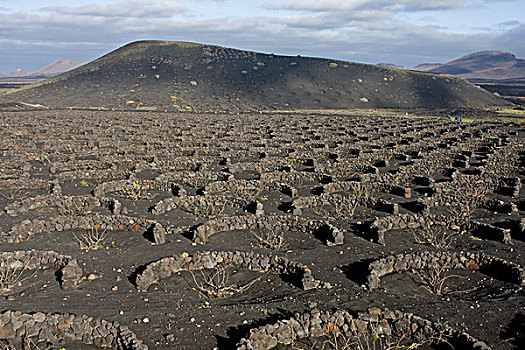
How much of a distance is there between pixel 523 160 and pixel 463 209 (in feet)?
48.1

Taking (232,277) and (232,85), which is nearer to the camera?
(232,277)

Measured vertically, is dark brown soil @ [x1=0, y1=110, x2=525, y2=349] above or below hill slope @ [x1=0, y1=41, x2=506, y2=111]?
below

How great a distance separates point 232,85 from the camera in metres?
93.5

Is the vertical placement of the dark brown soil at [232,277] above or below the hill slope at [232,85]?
below

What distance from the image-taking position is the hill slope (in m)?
84.2

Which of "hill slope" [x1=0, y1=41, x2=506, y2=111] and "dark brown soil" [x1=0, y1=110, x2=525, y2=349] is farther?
"hill slope" [x1=0, y1=41, x2=506, y2=111]

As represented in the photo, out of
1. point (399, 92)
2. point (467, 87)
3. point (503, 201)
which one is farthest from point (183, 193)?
point (467, 87)

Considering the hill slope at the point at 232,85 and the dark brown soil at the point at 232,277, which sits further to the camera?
the hill slope at the point at 232,85

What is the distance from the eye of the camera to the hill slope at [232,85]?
84188mm

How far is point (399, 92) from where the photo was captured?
97.1 metres

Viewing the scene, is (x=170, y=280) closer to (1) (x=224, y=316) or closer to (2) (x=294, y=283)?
(1) (x=224, y=316)

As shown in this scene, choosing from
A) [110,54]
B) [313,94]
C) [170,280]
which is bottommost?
[170,280]

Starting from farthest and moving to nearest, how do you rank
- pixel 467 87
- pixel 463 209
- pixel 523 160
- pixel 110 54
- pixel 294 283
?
1. pixel 110 54
2. pixel 467 87
3. pixel 523 160
4. pixel 463 209
5. pixel 294 283

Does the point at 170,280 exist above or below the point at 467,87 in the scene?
below
